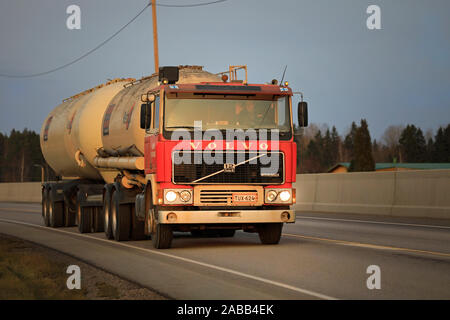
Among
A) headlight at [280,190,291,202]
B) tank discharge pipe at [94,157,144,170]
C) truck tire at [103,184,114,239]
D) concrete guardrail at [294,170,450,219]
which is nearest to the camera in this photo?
headlight at [280,190,291,202]

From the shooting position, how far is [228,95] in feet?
46.3

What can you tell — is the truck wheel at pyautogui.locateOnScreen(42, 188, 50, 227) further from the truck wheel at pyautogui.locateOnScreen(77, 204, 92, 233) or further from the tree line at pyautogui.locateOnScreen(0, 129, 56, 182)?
the tree line at pyautogui.locateOnScreen(0, 129, 56, 182)

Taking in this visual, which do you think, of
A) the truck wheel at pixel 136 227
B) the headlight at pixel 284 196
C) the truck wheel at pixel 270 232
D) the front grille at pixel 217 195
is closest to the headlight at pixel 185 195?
the front grille at pixel 217 195

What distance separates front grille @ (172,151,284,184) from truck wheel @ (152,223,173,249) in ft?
3.68

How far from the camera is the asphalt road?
8.76 meters

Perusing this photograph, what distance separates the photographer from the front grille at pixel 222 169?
529 inches

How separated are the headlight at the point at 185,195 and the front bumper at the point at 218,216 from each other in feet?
0.80

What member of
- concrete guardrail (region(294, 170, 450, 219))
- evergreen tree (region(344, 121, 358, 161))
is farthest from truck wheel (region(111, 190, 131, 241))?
evergreen tree (region(344, 121, 358, 161))

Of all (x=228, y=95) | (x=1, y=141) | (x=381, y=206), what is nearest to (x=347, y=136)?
(x=1, y=141)

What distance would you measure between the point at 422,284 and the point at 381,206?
15.7 m

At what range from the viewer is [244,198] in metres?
13.6

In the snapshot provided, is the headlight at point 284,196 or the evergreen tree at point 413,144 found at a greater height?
the evergreen tree at point 413,144

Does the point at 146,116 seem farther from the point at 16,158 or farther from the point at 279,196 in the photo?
the point at 16,158

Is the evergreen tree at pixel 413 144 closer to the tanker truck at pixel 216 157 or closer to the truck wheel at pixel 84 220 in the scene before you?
the truck wheel at pixel 84 220
